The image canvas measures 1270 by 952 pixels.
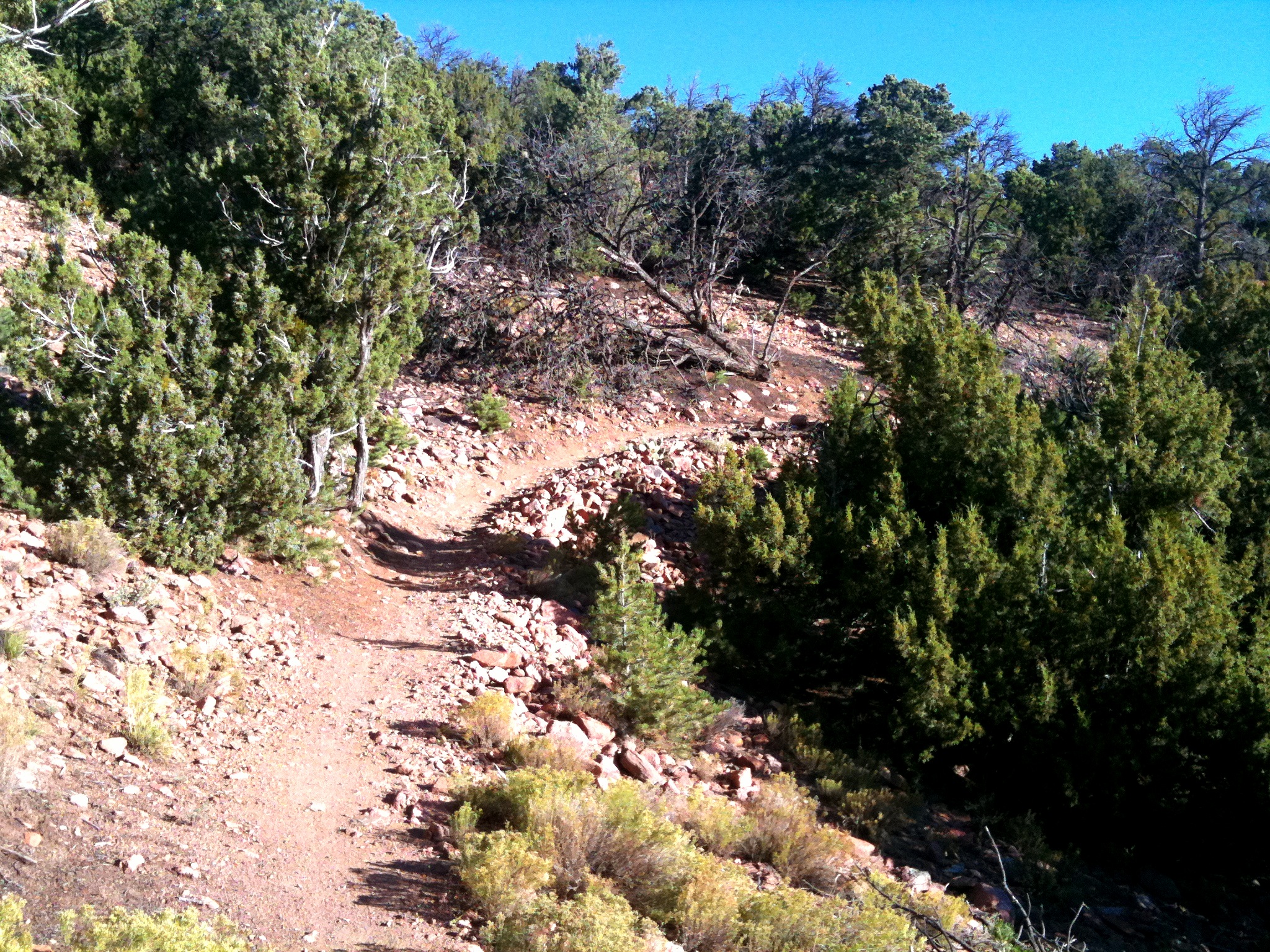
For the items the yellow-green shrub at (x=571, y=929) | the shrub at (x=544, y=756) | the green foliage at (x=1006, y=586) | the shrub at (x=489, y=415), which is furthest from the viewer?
Result: the shrub at (x=489, y=415)

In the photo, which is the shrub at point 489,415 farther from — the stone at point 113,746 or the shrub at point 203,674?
the stone at point 113,746

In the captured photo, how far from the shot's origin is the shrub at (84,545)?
7551 mm

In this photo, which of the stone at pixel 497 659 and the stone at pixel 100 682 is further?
the stone at pixel 497 659

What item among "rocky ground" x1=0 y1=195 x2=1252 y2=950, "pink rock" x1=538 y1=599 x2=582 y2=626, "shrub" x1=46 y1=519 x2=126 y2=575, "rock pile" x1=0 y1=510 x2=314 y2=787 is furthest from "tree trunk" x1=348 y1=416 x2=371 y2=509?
"shrub" x1=46 y1=519 x2=126 y2=575

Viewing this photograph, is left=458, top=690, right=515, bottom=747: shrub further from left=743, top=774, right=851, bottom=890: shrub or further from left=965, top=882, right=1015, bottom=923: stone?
left=965, top=882, right=1015, bottom=923: stone

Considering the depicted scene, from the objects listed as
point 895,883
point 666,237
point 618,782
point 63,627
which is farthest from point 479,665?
point 666,237

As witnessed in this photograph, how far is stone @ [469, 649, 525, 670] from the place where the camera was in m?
8.54

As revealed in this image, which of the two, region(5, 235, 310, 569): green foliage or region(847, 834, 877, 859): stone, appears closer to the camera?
region(847, 834, 877, 859): stone

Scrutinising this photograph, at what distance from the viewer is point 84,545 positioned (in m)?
7.56

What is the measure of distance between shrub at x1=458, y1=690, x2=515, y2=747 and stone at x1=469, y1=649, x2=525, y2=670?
102 centimetres

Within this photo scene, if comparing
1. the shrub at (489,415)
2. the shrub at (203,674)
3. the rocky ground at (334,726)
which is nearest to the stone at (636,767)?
the rocky ground at (334,726)

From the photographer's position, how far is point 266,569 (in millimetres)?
9266

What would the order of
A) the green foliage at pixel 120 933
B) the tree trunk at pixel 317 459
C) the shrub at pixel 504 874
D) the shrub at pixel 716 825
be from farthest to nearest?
the tree trunk at pixel 317 459, the shrub at pixel 716 825, the shrub at pixel 504 874, the green foliage at pixel 120 933

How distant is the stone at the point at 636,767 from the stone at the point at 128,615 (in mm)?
3365
